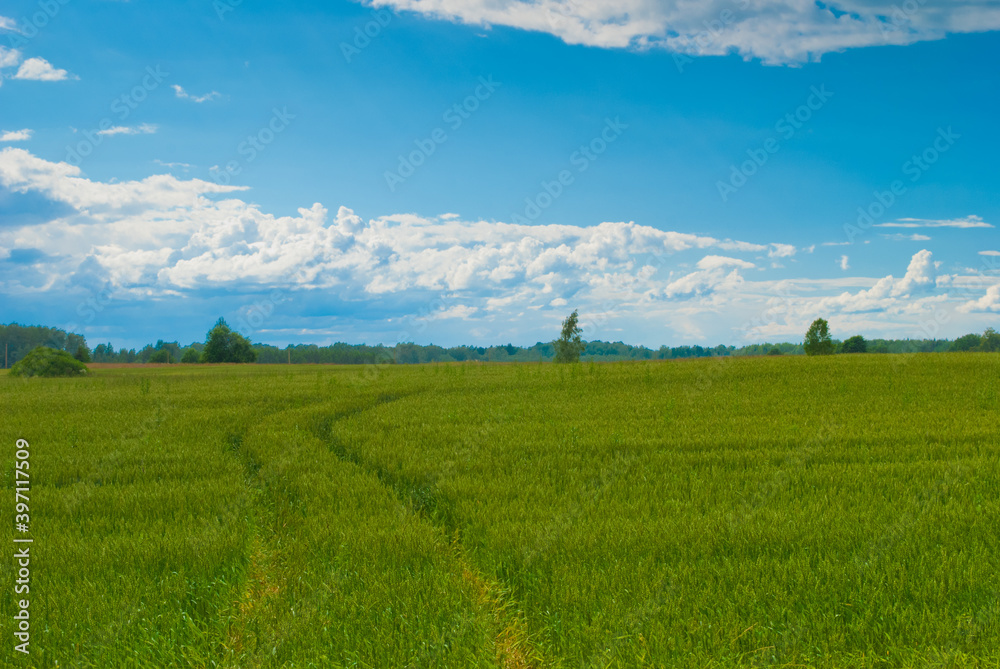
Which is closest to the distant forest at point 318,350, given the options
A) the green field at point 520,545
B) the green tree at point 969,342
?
the green tree at point 969,342

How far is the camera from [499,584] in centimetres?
654

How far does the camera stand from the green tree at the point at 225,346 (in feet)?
309

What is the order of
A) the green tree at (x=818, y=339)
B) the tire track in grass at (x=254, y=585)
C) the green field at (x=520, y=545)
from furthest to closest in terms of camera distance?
the green tree at (x=818, y=339), the tire track in grass at (x=254, y=585), the green field at (x=520, y=545)

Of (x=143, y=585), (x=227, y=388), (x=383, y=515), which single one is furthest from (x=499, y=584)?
(x=227, y=388)

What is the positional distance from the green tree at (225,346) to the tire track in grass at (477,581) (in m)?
90.8

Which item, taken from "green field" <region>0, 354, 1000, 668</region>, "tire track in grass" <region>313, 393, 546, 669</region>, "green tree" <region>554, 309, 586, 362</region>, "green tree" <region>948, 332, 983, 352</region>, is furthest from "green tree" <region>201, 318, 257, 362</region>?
"green tree" <region>948, 332, 983, 352</region>

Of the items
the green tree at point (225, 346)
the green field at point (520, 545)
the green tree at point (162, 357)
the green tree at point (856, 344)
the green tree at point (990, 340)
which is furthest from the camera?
the green tree at point (990, 340)

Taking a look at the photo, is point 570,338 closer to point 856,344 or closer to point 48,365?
point 856,344

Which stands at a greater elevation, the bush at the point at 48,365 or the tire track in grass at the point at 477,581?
the bush at the point at 48,365

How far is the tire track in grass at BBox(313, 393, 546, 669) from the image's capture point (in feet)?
17.3

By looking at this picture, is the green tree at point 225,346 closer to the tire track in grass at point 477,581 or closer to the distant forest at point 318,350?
the distant forest at point 318,350

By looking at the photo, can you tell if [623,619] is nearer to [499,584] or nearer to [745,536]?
[499,584]

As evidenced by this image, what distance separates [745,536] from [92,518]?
32.3 ft

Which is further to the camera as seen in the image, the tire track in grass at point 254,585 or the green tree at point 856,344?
the green tree at point 856,344
